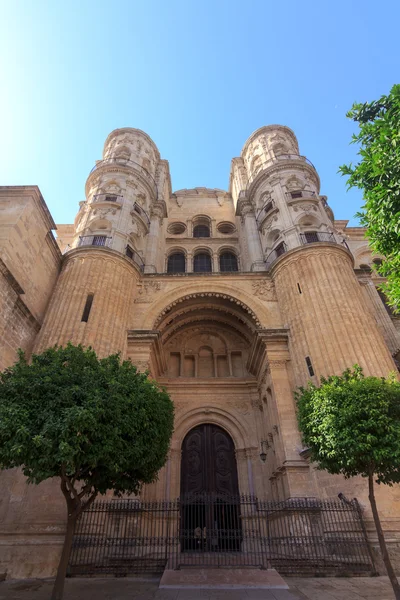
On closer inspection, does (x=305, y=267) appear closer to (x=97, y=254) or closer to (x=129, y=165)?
(x=97, y=254)

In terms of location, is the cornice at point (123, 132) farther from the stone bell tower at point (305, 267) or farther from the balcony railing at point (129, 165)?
the stone bell tower at point (305, 267)

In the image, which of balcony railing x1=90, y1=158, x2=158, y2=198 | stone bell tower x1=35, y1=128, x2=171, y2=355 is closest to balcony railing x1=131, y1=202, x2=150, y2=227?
stone bell tower x1=35, y1=128, x2=171, y2=355

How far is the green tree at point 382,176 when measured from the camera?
8617mm

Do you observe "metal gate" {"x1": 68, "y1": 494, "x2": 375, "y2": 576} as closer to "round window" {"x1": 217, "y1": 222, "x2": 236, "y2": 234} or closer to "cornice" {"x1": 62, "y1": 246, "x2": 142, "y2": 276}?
"cornice" {"x1": 62, "y1": 246, "x2": 142, "y2": 276}

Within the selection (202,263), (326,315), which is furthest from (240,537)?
(202,263)

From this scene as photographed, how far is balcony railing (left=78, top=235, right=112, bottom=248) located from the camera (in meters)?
17.8

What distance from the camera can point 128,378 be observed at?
357 inches

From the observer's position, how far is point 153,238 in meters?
21.4

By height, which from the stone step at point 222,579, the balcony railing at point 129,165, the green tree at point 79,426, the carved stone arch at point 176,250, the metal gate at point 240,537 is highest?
the balcony railing at point 129,165

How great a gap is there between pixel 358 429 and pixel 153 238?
650 inches

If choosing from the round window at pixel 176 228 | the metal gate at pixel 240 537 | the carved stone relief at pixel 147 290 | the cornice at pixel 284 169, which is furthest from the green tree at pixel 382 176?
the round window at pixel 176 228

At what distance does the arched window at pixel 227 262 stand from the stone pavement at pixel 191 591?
16.8 m

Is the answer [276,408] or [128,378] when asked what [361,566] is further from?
[128,378]

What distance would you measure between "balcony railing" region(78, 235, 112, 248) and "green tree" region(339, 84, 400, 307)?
12080mm
